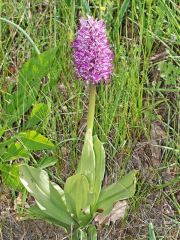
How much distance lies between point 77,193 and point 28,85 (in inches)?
21.5

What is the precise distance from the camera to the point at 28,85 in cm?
213

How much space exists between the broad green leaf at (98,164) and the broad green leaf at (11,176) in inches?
12.4

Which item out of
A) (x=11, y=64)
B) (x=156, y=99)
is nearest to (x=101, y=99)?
(x=156, y=99)

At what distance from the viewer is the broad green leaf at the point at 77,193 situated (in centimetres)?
171

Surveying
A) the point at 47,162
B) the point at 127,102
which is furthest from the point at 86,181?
the point at 127,102

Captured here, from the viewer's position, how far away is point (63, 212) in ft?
5.93

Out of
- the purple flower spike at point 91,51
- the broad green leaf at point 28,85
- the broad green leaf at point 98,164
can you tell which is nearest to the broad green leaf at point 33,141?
the broad green leaf at point 28,85

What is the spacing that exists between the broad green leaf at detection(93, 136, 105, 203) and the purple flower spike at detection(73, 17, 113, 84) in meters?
0.21

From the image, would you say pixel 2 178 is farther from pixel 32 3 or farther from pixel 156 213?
pixel 32 3

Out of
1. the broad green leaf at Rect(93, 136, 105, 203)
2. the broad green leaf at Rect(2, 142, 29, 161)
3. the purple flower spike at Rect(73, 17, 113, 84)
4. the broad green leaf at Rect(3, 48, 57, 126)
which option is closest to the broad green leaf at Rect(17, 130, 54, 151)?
the broad green leaf at Rect(2, 142, 29, 161)

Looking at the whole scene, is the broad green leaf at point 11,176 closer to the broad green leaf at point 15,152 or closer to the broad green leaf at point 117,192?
the broad green leaf at point 15,152

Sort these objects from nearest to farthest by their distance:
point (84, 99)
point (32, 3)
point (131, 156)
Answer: point (131, 156), point (84, 99), point (32, 3)

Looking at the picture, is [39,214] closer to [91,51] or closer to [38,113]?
[38,113]

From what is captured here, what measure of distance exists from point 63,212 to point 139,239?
324 millimetres
